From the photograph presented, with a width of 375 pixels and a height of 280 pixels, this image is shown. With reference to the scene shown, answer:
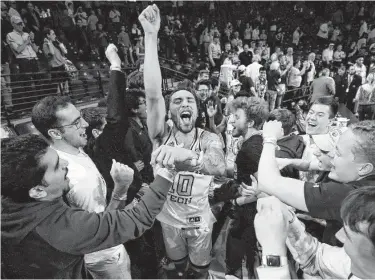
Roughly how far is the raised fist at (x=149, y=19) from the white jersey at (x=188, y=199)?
889mm

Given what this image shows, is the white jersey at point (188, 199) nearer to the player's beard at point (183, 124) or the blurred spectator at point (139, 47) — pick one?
the player's beard at point (183, 124)

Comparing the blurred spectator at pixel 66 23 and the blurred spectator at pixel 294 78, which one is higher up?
the blurred spectator at pixel 66 23

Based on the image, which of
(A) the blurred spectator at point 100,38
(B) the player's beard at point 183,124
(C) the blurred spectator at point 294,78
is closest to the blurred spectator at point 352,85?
(C) the blurred spectator at point 294,78

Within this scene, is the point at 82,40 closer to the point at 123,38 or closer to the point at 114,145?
the point at 123,38

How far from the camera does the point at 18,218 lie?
53.0 inches

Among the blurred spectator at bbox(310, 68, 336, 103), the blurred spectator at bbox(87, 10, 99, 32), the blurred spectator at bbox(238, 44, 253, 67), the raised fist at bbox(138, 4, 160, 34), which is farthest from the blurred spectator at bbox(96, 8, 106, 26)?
the raised fist at bbox(138, 4, 160, 34)

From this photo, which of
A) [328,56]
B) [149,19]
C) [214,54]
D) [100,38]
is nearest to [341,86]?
[328,56]

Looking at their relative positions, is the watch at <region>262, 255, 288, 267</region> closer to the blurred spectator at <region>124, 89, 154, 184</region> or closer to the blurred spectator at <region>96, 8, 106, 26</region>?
the blurred spectator at <region>124, 89, 154, 184</region>

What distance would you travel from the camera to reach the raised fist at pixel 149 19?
1999 millimetres

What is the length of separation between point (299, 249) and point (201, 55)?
11.9 m

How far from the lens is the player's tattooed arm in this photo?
2.19 m

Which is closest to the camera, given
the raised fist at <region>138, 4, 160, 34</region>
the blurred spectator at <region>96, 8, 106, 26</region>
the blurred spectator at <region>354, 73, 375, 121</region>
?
the raised fist at <region>138, 4, 160, 34</region>

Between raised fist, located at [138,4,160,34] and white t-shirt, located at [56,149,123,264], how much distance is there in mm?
987

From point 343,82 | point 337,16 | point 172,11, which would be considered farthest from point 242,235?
point 337,16
